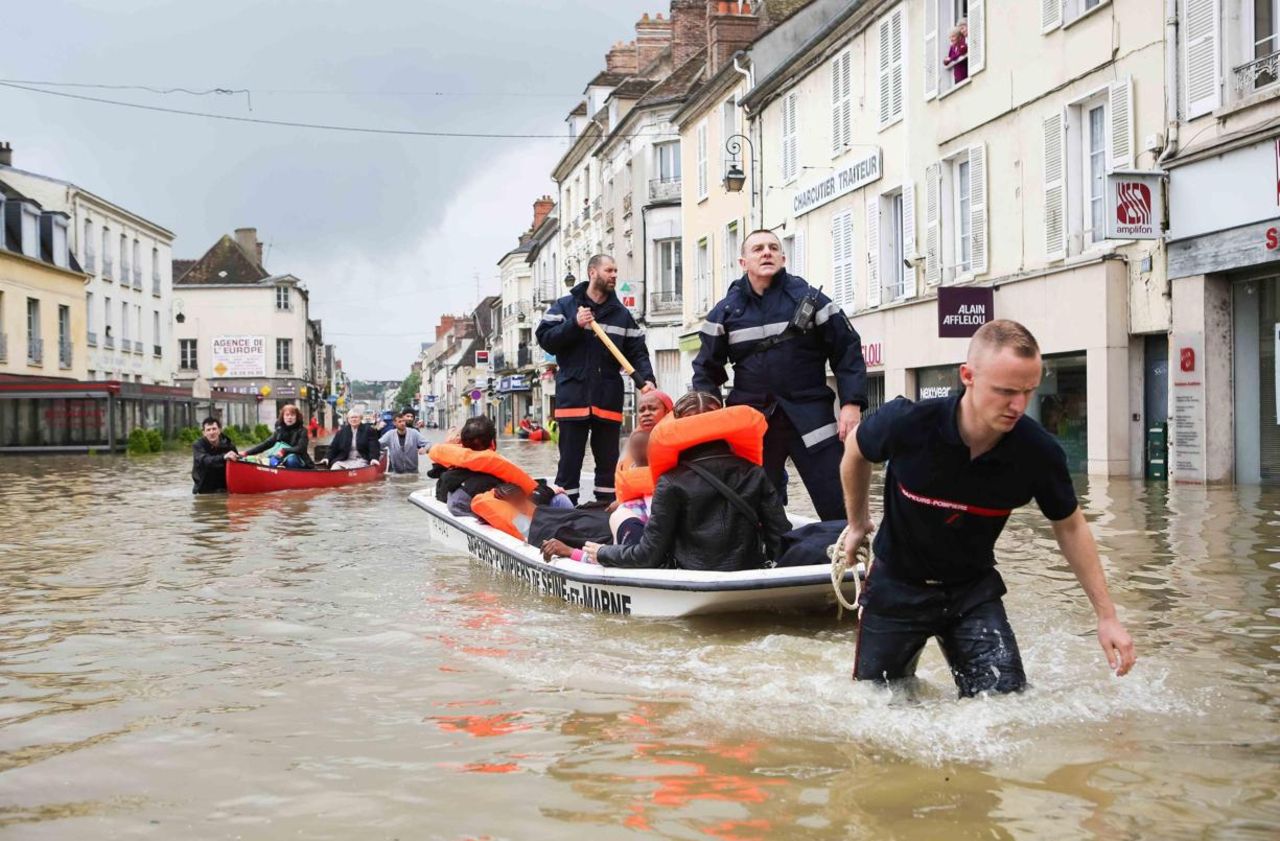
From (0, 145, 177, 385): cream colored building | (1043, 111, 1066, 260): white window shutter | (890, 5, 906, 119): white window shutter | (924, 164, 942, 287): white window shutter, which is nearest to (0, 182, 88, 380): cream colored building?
(0, 145, 177, 385): cream colored building

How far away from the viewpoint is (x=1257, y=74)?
14.1 metres

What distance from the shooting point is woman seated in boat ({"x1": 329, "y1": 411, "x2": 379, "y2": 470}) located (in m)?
21.4

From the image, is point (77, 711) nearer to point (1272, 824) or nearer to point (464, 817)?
point (464, 817)

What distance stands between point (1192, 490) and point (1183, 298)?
2.47m

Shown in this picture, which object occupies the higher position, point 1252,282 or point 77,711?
point 1252,282

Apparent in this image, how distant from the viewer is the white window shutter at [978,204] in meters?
19.9

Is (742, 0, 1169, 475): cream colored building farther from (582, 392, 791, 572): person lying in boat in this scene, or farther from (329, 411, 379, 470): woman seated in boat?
(582, 392, 791, 572): person lying in boat

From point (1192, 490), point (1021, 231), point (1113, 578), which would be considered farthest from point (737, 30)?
point (1113, 578)

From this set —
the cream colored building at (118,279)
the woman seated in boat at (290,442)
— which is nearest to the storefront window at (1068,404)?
the woman seated in boat at (290,442)

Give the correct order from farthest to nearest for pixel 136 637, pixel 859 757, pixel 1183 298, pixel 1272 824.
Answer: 1. pixel 1183 298
2. pixel 136 637
3. pixel 859 757
4. pixel 1272 824

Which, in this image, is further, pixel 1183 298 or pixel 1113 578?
pixel 1183 298

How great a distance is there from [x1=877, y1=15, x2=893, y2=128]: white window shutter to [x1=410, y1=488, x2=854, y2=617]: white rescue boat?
676 inches

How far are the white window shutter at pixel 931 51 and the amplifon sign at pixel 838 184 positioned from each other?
2.14 m

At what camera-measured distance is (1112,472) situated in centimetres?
1683
